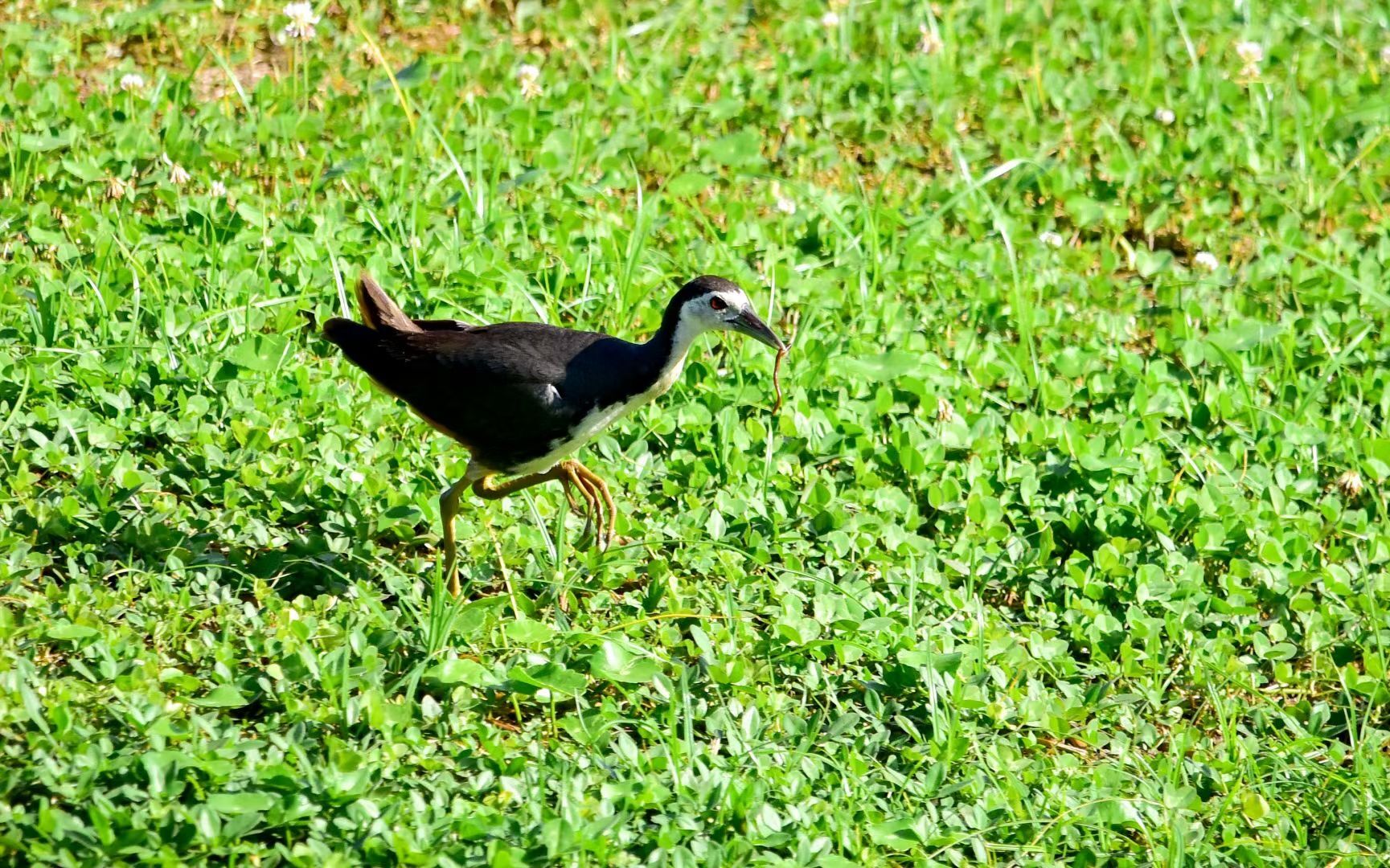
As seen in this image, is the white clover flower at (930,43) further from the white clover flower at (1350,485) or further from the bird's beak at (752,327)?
the bird's beak at (752,327)

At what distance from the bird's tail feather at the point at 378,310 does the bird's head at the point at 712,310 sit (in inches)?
36.0

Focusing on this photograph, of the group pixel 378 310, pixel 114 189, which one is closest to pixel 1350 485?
pixel 378 310

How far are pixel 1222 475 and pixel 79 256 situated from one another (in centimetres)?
438

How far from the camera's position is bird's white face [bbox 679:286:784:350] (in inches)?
197

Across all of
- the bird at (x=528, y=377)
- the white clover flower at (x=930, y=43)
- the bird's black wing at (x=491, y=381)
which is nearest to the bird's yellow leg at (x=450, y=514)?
the bird at (x=528, y=377)

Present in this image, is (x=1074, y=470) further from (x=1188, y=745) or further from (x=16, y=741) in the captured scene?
(x=16, y=741)

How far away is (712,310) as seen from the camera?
5039mm

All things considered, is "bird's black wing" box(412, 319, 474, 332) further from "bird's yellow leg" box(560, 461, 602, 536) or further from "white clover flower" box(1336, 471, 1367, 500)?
"white clover flower" box(1336, 471, 1367, 500)

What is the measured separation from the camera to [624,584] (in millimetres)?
5246

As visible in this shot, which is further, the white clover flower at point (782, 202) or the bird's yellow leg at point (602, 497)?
the white clover flower at point (782, 202)

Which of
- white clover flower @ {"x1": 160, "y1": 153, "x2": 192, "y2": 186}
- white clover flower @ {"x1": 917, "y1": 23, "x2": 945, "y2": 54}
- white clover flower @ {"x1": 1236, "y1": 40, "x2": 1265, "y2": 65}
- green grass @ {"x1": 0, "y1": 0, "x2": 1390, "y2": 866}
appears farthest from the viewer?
white clover flower @ {"x1": 1236, "y1": 40, "x2": 1265, "y2": 65}

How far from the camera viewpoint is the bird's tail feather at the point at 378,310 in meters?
5.23

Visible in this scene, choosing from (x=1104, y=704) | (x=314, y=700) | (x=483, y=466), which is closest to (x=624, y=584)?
(x=483, y=466)

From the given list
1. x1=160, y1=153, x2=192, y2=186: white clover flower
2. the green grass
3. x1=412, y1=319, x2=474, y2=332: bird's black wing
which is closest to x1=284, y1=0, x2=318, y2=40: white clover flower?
the green grass
